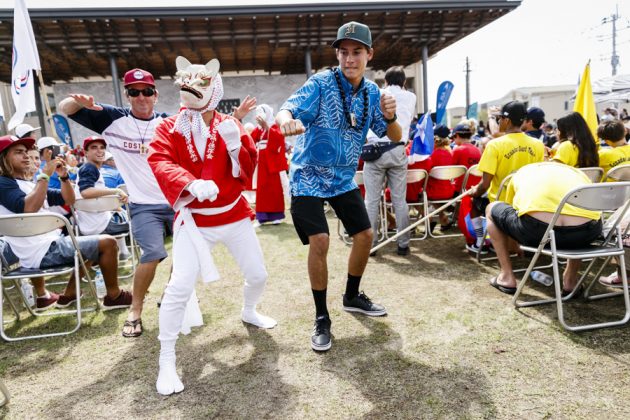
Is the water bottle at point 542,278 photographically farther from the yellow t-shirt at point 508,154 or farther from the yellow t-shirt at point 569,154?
the yellow t-shirt at point 569,154

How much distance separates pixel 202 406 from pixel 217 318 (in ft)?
3.90

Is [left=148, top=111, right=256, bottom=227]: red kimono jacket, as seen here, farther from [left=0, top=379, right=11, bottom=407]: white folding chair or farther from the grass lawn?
[left=0, top=379, right=11, bottom=407]: white folding chair

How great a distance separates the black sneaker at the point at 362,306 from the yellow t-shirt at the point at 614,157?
124 inches

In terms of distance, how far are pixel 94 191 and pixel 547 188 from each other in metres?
4.36

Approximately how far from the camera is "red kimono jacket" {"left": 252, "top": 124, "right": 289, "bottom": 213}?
5996 millimetres

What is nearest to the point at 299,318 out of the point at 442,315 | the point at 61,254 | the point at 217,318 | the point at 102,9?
the point at 217,318

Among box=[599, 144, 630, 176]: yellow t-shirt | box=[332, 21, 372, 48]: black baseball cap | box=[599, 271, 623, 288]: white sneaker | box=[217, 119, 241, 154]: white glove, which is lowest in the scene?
box=[599, 271, 623, 288]: white sneaker

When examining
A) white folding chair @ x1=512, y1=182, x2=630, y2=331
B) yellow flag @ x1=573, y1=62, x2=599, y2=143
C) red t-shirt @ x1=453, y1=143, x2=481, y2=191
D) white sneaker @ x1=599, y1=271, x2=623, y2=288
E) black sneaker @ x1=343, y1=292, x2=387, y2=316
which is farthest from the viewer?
red t-shirt @ x1=453, y1=143, x2=481, y2=191

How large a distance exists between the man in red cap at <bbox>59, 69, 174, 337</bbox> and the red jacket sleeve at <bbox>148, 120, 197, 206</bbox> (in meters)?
0.88

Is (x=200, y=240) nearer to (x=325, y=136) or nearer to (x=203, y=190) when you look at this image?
(x=203, y=190)

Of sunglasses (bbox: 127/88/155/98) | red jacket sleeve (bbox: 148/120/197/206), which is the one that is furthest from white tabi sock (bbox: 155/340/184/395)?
sunglasses (bbox: 127/88/155/98)

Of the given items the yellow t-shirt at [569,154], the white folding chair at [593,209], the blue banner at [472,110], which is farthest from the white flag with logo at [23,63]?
the blue banner at [472,110]

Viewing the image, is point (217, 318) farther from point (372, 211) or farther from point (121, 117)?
point (372, 211)

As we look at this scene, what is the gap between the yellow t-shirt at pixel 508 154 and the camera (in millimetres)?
3883
